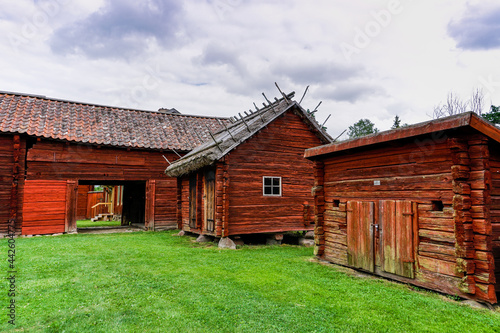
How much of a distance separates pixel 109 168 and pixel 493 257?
51.0 ft

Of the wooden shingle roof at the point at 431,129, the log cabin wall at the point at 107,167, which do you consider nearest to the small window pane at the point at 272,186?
the wooden shingle roof at the point at 431,129

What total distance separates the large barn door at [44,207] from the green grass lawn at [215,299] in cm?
610

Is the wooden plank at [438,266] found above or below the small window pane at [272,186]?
below

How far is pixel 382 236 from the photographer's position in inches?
268

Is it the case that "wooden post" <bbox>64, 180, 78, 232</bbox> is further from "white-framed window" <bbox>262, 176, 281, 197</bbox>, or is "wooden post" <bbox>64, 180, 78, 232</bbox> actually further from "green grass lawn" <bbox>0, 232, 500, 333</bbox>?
"white-framed window" <bbox>262, 176, 281, 197</bbox>

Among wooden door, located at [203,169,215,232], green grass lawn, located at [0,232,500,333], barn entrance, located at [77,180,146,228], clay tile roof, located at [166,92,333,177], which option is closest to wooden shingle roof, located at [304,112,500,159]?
green grass lawn, located at [0,232,500,333]

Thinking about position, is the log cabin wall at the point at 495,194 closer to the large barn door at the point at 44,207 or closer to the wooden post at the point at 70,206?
the wooden post at the point at 70,206

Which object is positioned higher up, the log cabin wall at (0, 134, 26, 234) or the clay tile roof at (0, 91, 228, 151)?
the clay tile roof at (0, 91, 228, 151)

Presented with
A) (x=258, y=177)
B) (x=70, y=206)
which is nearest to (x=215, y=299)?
(x=258, y=177)

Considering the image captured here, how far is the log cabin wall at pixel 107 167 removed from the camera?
1452cm

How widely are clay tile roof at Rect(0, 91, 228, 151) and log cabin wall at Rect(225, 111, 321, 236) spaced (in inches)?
163

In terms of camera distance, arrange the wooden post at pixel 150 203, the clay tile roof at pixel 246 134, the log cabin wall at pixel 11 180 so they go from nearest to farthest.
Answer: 1. the clay tile roof at pixel 246 134
2. the log cabin wall at pixel 11 180
3. the wooden post at pixel 150 203

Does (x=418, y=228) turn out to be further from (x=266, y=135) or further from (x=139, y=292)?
(x=266, y=135)

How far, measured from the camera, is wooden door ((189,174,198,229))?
42.9ft
